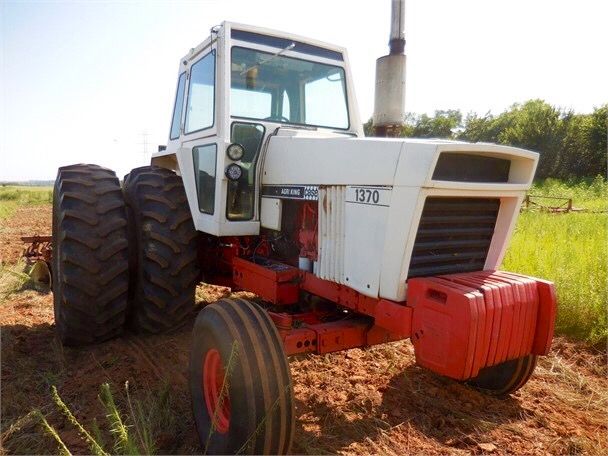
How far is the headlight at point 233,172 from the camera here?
11.2ft

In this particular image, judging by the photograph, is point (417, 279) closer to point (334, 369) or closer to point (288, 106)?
point (334, 369)

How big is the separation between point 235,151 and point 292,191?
574 mm

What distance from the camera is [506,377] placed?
3225 mm

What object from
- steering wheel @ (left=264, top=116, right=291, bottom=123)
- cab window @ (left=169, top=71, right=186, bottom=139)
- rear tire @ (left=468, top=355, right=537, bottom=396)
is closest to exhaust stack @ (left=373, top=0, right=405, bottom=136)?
steering wheel @ (left=264, top=116, right=291, bottom=123)

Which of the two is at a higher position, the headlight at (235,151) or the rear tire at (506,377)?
the headlight at (235,151)

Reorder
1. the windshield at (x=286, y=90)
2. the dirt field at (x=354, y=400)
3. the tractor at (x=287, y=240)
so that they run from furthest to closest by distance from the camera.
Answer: the windshield at (x=286, y=90)
the dirt field at (x=354, y=400)
the tractor at (x=287, y=240)

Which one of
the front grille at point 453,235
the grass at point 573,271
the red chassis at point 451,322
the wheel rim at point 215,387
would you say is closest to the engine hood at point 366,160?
the front grille at point 453,235

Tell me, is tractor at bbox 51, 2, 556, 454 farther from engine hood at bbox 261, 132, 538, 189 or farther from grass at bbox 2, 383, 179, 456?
grass at bbox 2, 383, 179, 456

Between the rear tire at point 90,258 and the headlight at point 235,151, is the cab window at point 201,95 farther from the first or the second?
the rear tire at point 90,258

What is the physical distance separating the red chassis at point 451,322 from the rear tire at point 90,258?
1.58 meters

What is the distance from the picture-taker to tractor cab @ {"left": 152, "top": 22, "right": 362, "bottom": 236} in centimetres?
349

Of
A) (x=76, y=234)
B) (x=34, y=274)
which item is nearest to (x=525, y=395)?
(x=76, y=234)

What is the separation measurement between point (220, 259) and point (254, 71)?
1.74 metres

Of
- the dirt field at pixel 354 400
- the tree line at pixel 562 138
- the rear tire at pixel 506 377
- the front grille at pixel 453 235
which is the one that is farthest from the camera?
the tree line at pixel 562 138
